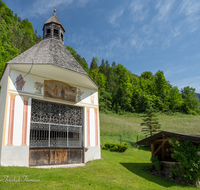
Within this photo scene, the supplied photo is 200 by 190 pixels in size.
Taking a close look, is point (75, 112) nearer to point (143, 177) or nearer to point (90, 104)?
point (90, 104)

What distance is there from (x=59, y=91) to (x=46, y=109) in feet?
4.77

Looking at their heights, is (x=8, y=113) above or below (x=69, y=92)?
below

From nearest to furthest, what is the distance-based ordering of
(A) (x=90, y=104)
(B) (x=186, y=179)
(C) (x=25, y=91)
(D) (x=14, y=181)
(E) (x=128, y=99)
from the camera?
(D) (x=14, y=181) < (B) (x=186, y=179) < (C) (x=25, y=91) < (A) (x=90, y=104) < (E) (x=128, y=99)

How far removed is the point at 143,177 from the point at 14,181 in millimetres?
6203

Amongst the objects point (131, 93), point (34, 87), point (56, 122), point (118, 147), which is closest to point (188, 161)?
point (56, 122)

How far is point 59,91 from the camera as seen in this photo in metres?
12.0

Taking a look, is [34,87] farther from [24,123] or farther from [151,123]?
[151,123]

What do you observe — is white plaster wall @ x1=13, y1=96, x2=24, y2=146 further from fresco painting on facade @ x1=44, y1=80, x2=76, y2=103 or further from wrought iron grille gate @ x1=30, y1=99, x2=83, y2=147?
fresco painting on facade @ x1=44, y1=80, x2=76, y2=103

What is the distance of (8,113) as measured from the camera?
9.75 metres

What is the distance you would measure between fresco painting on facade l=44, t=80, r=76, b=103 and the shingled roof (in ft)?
4.37

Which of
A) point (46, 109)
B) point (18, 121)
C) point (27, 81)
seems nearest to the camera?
point (18, 121)

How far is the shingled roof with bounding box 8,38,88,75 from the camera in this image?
36.4 ft

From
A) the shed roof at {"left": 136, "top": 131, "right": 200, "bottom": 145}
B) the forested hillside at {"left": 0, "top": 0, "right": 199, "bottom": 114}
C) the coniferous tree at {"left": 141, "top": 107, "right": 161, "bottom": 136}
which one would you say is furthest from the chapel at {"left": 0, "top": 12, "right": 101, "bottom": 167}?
the forested hillside at {"left": 0, "top": 0, "right": 199, "bottom": 114}

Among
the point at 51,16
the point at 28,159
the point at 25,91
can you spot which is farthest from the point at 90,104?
the point at 51,16
